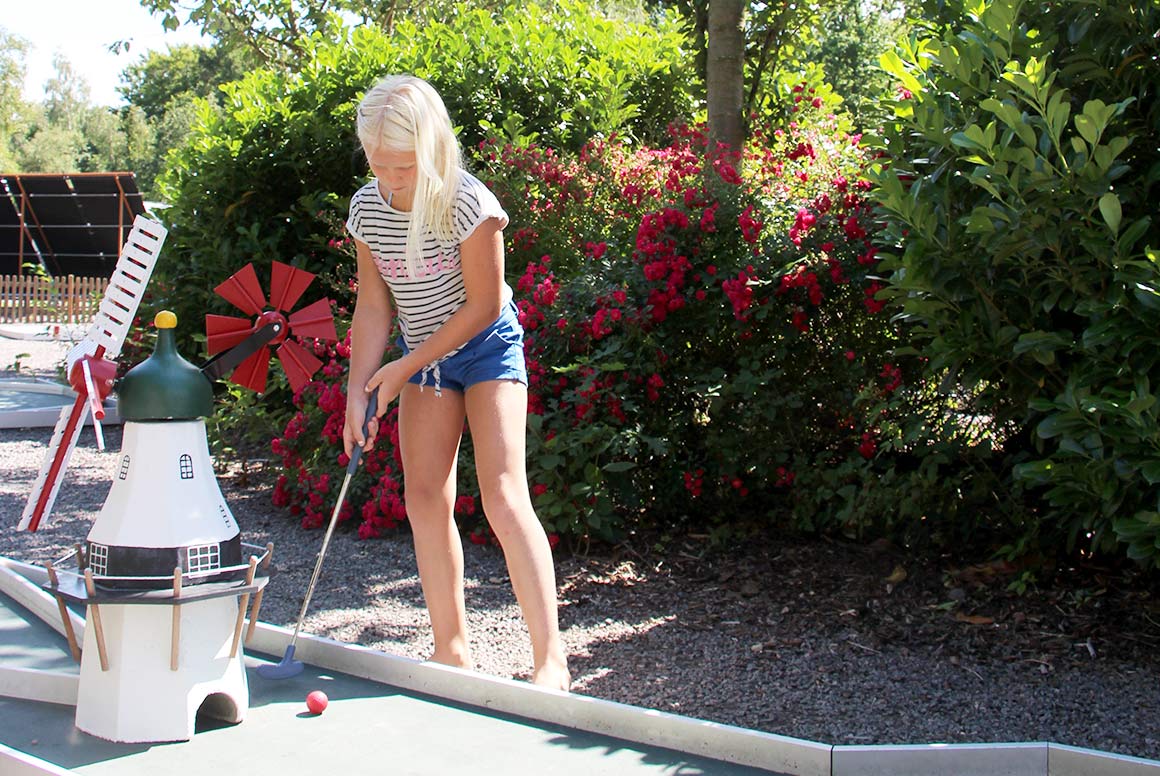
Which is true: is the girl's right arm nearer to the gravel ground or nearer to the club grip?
the club grip

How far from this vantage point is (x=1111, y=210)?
3.15 metres

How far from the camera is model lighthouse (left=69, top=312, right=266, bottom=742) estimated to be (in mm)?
2898

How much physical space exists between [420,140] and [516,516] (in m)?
1.10

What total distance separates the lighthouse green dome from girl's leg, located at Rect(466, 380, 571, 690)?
787 millimetres

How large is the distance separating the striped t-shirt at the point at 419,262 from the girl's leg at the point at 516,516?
214mm

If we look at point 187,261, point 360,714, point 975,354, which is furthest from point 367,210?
point 187,261

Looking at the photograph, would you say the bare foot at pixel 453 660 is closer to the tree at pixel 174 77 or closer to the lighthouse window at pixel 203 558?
the lighthouse window at pixel 203 558

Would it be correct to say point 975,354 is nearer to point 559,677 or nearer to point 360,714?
point 559,677

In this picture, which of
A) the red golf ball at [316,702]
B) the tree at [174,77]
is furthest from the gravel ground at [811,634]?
the tree at [174,77]

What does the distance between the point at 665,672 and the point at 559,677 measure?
25.0 inches

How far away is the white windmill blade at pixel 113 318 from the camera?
444 centimetres

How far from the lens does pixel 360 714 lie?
3.12m

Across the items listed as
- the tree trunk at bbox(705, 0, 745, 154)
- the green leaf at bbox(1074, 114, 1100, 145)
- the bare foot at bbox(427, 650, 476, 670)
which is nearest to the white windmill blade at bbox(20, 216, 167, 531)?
the bare foot at bbox(427, 650, 476, 670)

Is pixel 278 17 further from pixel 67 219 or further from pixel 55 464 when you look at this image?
pixel 67 219
